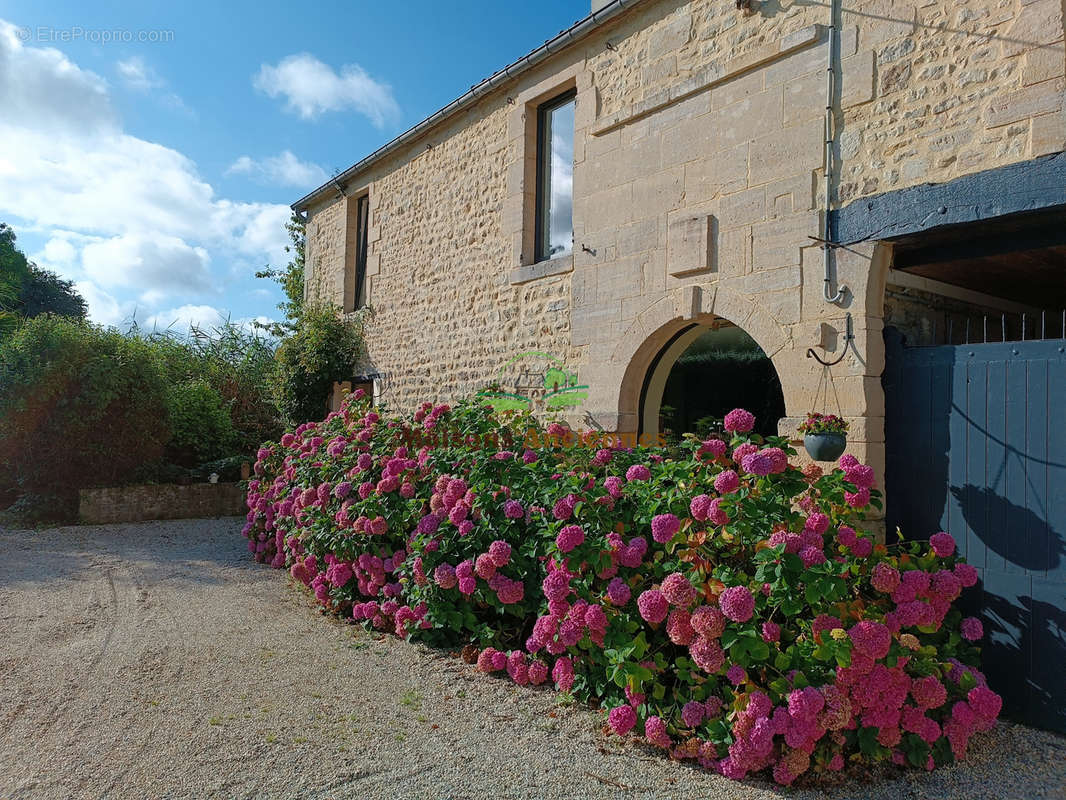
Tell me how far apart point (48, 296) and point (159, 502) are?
751 inches

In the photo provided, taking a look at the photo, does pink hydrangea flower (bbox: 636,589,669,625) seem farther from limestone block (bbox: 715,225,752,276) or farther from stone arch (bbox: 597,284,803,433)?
limestone block (bbox: 715,225,752,276)

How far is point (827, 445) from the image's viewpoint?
3787 millimetres

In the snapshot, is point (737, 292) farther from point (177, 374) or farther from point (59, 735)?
point (177, 374)

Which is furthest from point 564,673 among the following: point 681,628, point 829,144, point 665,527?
point 829,144

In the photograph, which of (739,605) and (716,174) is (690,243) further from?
(739,605)

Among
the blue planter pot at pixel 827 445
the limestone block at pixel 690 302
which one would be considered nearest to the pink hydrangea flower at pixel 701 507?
the blue planter pot at pixel 827 445

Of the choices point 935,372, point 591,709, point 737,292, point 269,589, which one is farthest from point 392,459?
point 935,372

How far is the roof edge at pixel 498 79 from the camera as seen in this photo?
592 centimetres

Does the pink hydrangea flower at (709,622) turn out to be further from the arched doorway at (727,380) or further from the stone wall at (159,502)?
the stone wall at (159,502)

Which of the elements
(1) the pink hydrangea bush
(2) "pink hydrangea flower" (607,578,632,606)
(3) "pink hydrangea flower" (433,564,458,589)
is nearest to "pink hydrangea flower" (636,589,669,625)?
(1) the pink hydrangea bush

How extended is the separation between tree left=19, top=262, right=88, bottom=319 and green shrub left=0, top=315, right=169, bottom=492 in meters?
16.4

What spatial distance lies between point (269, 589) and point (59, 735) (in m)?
2.60

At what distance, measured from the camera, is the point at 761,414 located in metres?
9.38

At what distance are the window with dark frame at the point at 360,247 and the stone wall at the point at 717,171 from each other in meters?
2.24
